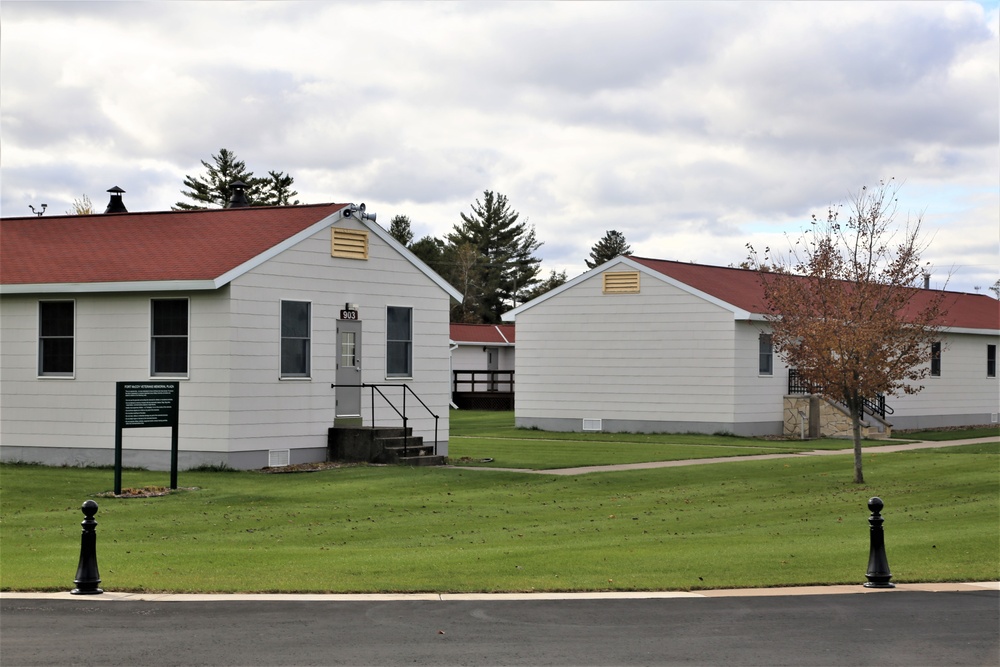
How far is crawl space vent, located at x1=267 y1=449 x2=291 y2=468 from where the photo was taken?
2609cm

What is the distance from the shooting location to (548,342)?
42219 mm

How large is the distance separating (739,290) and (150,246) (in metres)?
20.8

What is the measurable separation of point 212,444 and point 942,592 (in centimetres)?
1624

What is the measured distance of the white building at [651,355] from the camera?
38.5 meters

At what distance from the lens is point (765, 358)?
39562mm

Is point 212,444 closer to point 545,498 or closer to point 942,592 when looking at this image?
point 545,498

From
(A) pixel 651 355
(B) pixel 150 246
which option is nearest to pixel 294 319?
(B) pixel 150 246

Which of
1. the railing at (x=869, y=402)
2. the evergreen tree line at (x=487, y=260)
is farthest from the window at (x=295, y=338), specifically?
the evergreen tree line at (x=487, y=260)

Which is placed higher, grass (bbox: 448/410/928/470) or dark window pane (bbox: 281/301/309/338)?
dark window pane (bbox: 281/301/309/338)

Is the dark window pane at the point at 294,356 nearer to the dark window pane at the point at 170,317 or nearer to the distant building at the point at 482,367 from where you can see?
the dark window pane at the point at 170,317

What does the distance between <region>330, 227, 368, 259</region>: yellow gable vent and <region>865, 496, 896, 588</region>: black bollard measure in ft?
54.9

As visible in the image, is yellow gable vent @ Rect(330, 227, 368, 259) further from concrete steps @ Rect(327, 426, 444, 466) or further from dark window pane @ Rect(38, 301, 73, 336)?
dark window pane @ Rect(38, 301, 73, 336)

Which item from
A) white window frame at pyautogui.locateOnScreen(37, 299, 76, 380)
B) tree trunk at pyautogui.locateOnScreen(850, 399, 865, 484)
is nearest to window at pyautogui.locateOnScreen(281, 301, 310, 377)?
white window frame at pyautogui.locateOnScreen(37, 299, 76, 380)

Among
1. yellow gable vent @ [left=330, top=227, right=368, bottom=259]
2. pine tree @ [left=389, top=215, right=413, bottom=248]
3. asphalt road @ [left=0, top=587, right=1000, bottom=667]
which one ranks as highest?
pine tree @ [left=389, top=215, right=413, bottom=248]
